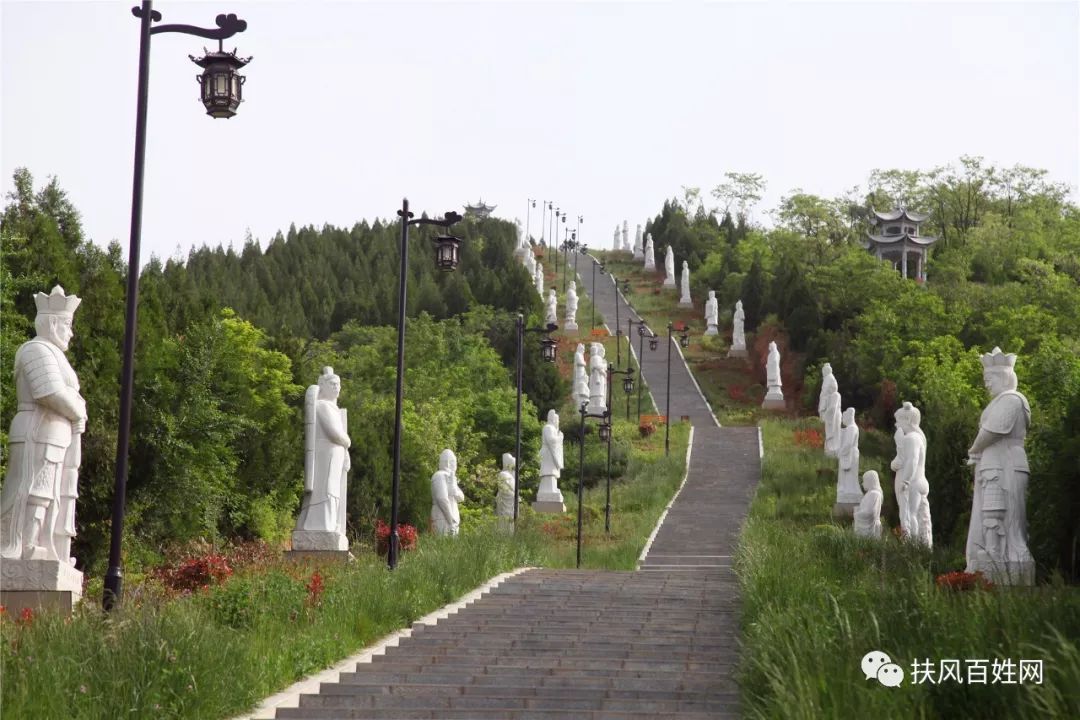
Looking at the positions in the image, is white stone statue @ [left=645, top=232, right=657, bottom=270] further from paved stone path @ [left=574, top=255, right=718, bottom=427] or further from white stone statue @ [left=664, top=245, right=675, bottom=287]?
white stone statue @ [left=664, top=245, right=675, bottom=287]

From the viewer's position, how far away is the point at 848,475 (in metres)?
38.6

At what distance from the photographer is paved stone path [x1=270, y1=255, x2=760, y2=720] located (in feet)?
40.2

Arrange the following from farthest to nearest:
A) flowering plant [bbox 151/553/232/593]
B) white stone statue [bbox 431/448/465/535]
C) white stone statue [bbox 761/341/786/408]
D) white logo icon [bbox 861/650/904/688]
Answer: white stone statue [bbox 761/341/786/408], white stone statue [bbox 431/448/465/535], flowering plant [bbox 151/553/232/593], white logo icon [bbox 861/650/904/688]

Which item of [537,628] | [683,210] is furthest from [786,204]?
[537,628]

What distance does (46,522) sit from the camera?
46.3 ft

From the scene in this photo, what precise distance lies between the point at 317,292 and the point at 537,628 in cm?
7255

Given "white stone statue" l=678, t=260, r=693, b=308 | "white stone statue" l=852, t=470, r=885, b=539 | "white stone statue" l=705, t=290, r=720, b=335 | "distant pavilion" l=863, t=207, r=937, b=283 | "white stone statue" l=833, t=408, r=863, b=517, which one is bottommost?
"white stone statue" l=852, t=470, r=885, b=539

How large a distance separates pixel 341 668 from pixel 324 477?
788 cm

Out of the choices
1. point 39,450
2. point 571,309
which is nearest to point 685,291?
point 571,309

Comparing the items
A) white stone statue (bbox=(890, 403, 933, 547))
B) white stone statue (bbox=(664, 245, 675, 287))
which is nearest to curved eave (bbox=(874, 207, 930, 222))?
white stone statue (bbox=(664, 245, 675, 287))

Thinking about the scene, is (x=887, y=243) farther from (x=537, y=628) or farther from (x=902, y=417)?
(x=537, y=628)

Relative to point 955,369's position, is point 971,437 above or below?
below

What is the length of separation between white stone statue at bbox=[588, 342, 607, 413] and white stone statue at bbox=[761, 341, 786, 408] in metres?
7.54

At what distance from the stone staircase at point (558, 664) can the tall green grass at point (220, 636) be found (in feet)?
1.63
